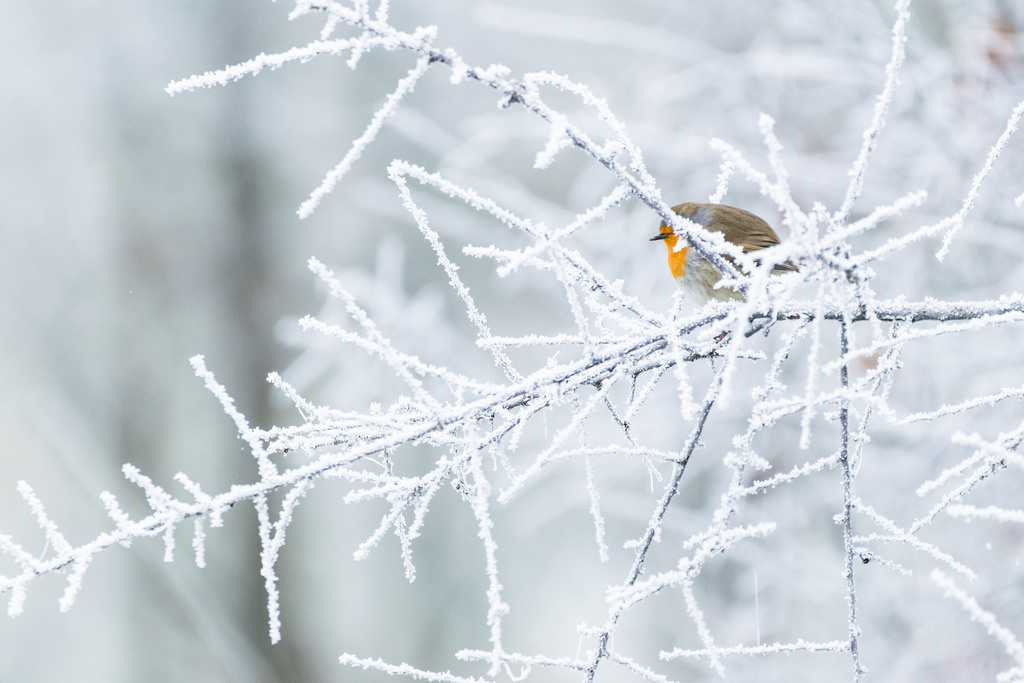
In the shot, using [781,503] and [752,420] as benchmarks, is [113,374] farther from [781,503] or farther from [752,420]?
[752,420]

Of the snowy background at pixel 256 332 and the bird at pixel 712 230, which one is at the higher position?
the snowy background at pixel 256 332

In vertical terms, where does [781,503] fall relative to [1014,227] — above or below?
below

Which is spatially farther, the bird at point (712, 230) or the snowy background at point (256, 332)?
the snowy background at point (256, 332)

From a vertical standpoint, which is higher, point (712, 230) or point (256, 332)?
point (256, 332)

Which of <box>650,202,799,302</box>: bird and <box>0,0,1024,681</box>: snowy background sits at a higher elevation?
<box>0,0,1024,681</box>: snowy background

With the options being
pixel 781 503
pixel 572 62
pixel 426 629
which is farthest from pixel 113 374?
pixel 781 503

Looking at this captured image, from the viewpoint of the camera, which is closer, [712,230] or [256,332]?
[712,230]

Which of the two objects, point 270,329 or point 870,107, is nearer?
point 870,107

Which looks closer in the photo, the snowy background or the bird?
the bird
